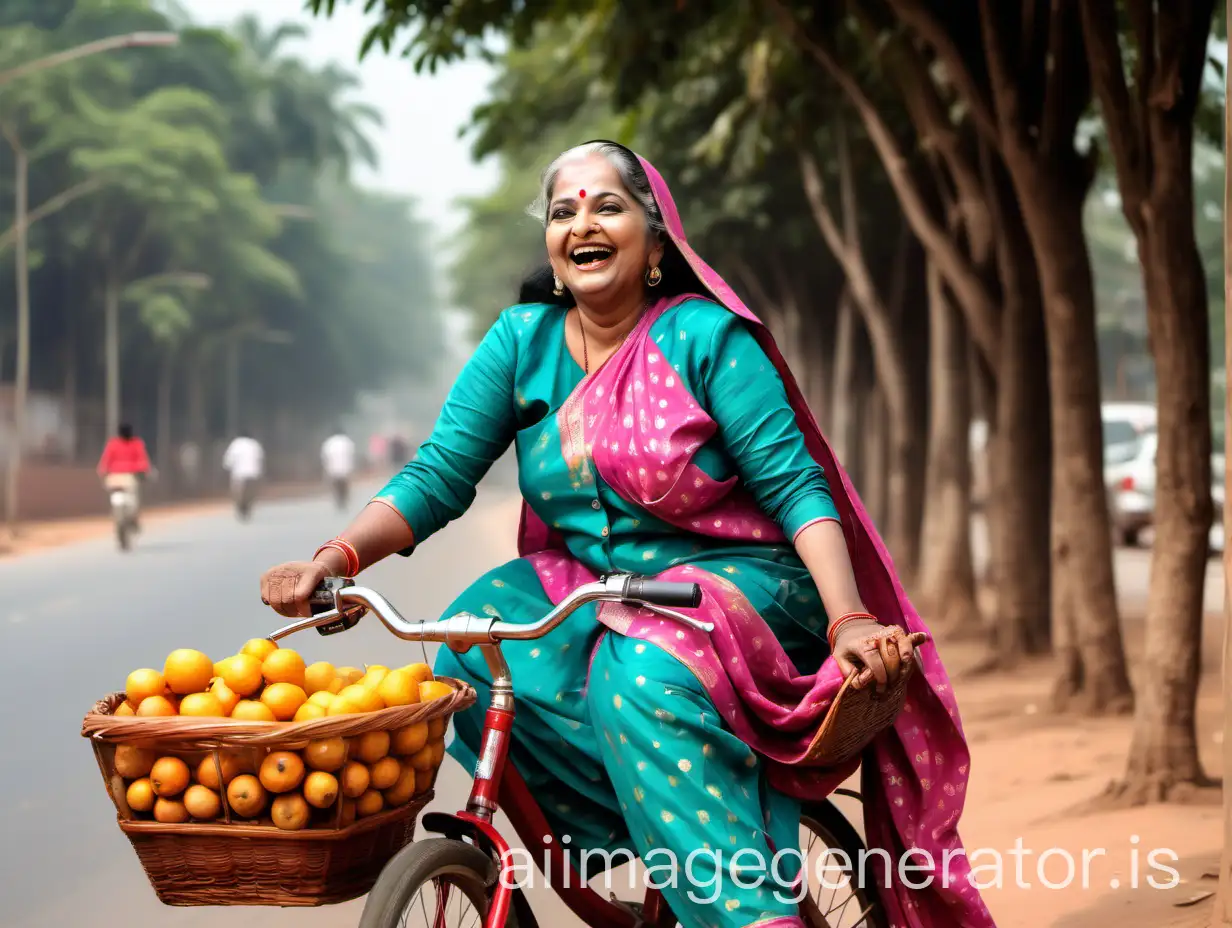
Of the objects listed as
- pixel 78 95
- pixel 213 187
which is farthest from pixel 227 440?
pixel 78 95

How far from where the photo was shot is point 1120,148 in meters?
7.61

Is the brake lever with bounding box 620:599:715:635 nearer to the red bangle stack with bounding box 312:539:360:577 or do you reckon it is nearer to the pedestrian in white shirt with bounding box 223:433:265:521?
the red bangle stack with bounding box 312:539:360:577

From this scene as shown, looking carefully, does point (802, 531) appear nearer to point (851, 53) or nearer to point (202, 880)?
point (202, 880)

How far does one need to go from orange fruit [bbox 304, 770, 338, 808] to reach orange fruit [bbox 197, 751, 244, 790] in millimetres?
117

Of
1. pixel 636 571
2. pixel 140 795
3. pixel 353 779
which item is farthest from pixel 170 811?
pixel 636 571

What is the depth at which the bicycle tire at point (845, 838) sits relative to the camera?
3.94 m

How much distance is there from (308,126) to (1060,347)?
52.3m

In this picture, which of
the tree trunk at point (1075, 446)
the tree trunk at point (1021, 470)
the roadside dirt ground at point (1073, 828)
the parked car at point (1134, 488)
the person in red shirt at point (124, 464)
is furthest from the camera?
the parked car at point (1134, 488)

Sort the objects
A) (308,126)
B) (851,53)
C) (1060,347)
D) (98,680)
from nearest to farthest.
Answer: (1060,347) < (98,680) < (851,53) < (308,126)

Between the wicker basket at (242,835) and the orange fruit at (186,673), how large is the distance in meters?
0.14

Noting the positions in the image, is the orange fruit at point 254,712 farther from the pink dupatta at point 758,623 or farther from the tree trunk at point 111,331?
the tree trunk at point 111,331

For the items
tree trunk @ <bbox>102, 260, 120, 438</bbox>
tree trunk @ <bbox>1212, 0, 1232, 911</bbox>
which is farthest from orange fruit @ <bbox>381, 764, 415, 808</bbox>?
tree trunk @ <bbox>102, 260, 120, 438</bbox>

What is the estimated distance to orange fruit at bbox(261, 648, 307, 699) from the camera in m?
3.16

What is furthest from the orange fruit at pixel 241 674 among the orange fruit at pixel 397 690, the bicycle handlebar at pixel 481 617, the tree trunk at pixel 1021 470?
the tree trunk at pixel 1021 470
